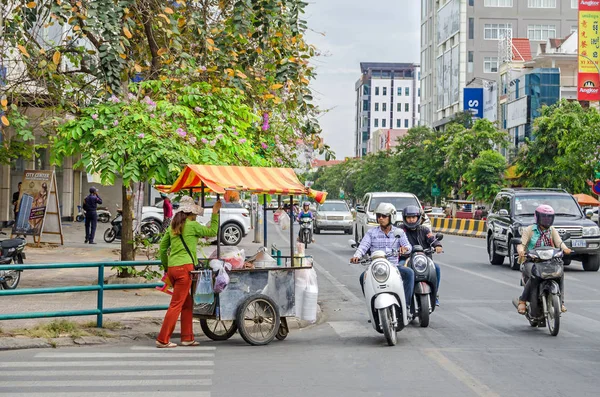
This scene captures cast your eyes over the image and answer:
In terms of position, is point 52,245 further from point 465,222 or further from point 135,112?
point 465,222

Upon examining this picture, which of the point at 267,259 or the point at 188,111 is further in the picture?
the point at 188,111

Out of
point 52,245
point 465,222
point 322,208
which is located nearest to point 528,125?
point 465,222

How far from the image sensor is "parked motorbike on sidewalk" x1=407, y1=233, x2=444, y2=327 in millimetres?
11922

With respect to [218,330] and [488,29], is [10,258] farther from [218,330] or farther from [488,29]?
[488,29]

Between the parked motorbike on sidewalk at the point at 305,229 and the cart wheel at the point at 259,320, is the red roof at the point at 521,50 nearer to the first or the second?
the parked motorbike on sidewalk at the point at 305,229

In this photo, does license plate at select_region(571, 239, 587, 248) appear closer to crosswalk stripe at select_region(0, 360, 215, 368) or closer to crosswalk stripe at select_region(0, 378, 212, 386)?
crosswalk stripe at select_region(0, 360, 215, 368)

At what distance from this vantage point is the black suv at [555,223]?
72.5 feet

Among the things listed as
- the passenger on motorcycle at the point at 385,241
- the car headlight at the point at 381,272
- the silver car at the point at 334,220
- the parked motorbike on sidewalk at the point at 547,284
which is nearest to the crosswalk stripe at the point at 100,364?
the car headlight at the point at 381,272

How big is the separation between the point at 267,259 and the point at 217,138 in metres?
3.50

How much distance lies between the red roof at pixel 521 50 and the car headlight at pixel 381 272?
8881 centimetres

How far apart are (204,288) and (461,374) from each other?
131 inches

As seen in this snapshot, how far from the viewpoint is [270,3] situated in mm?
13883

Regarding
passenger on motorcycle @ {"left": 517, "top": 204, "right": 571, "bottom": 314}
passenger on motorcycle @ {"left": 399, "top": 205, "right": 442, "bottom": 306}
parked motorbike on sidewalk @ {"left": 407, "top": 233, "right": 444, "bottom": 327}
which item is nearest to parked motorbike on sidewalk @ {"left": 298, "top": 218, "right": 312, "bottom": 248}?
passenger on motorcycle @ {"left": 399, "top": 205, "right": 442, "bottom": 306}

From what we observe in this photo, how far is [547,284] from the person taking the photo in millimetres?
11688
